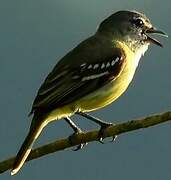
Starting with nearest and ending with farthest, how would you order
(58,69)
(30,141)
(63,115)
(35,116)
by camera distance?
(30,141), (35,116), (63,115), (58,69)

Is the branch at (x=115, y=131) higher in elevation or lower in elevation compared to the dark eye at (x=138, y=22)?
higher

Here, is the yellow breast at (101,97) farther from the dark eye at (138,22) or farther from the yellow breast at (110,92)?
the dark eye at (138,22)

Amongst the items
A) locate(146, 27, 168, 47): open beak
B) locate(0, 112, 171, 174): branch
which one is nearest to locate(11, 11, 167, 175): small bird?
locate(146, 27, 168, 47): open beak

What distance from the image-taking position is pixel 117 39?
6180mm

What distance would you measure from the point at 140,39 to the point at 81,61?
978 millimetres

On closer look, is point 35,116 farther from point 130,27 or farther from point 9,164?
point 130,27

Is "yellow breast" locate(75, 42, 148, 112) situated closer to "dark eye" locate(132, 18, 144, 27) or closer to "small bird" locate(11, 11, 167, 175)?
"small bird" locate(11, 11, 167, 175)

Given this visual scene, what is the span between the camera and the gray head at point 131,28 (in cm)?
610

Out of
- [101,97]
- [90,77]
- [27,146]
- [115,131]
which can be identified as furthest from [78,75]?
[115,131]

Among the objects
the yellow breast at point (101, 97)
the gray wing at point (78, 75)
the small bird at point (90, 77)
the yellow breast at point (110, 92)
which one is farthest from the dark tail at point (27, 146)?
the yellow breast at point (110, 92)

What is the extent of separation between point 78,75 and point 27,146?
4.00ft

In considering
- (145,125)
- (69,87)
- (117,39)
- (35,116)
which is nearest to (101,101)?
(69,87)

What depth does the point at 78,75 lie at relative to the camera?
528cm

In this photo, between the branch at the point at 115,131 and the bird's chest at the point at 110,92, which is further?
the bird's chest at the point at 110,92
